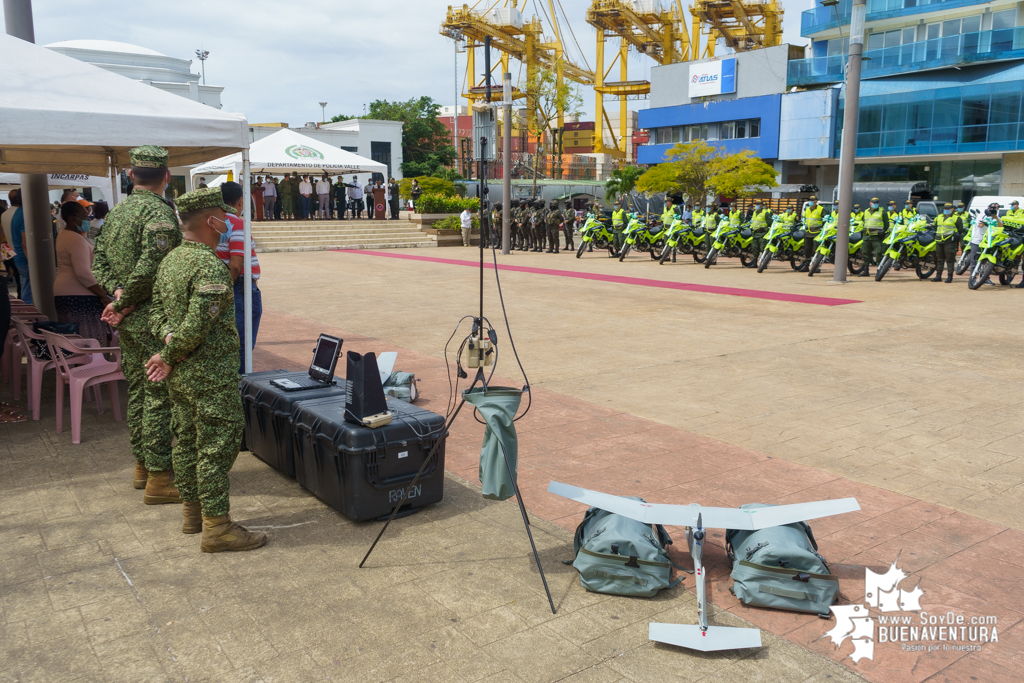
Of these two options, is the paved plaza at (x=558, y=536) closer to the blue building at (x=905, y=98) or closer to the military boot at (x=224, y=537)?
the military boot at (x=224, y=537)

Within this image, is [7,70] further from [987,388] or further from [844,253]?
[844,253]

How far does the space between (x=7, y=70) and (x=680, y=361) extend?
636 cm

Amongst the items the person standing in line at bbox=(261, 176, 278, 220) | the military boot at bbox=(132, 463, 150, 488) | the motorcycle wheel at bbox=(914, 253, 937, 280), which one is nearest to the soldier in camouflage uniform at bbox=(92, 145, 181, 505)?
the military boot at bbox=(132, 463, 150, 488)

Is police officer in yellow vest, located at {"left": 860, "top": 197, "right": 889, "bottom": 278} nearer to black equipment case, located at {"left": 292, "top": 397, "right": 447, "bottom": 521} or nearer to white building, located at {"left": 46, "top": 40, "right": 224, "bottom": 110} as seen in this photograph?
black equipment case, located at {"left": 292, "top": 397, "right": 447, "bottom": 521}

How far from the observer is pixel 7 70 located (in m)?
5.13

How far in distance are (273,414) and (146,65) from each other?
41774 millimetres

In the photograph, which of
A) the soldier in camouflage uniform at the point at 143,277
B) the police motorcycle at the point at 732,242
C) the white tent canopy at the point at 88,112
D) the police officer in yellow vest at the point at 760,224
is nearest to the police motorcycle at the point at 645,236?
the police motorcycle at the point at 732,242

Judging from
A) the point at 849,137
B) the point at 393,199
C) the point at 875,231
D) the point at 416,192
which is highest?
the point at 849,137

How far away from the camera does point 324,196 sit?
30375mm

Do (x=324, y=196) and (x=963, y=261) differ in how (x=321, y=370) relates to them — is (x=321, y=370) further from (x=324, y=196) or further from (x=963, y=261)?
(x=324, y=196)

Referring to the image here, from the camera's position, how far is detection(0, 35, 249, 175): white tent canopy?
4.85 metres

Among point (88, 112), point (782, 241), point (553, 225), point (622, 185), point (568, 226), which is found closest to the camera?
point (88, 112)

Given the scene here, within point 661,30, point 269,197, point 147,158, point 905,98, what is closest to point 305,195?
point 269,197

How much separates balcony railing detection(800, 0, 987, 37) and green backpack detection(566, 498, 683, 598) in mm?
43449
